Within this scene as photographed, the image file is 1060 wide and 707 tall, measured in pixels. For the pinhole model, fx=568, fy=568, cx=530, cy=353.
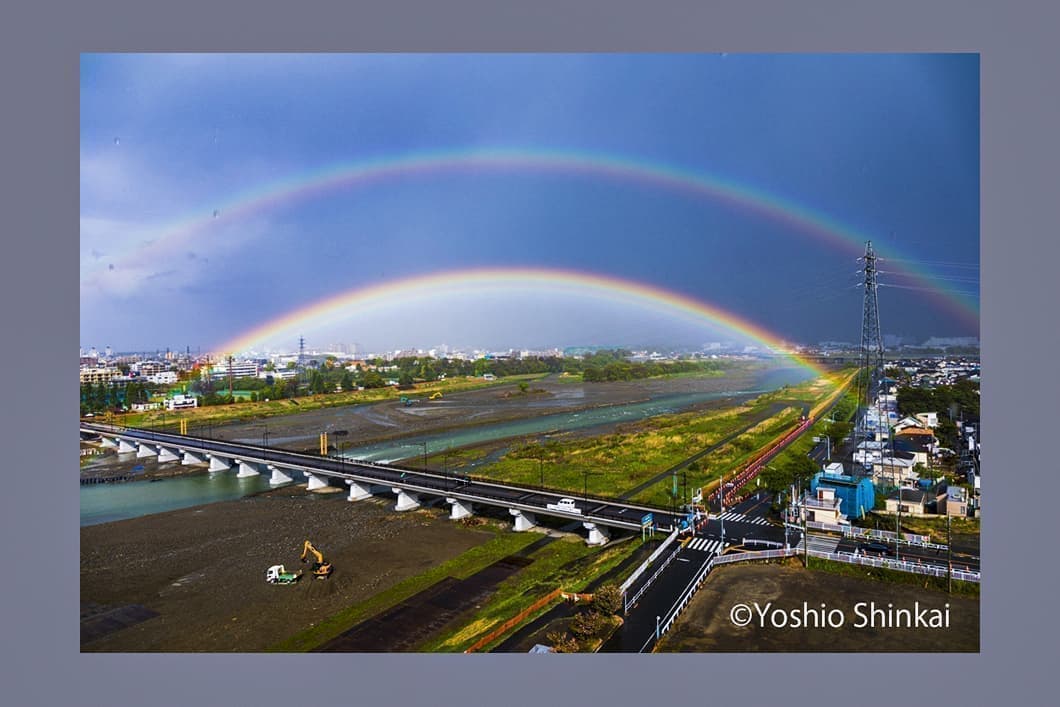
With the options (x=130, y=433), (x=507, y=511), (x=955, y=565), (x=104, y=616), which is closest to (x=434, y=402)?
(x=130, y=433)

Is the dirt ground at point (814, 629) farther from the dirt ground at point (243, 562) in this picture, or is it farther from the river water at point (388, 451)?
the river water at point (388, 451)

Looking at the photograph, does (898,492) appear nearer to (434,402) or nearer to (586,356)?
(434,402)

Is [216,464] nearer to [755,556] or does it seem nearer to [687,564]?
[687,564]

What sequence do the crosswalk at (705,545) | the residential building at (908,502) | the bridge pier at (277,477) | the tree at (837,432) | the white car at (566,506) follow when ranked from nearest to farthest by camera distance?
the crosswalk at (705,545) < the residential building at (908,502) < the white car at (566,506) < the tree at (837,432) < the bridge pier at (277,477)

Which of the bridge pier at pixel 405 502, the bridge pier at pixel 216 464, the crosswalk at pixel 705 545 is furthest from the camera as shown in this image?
the bridge pier at pixel 216 464

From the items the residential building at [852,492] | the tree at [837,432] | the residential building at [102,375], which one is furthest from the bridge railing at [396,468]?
the tree at [837,432]

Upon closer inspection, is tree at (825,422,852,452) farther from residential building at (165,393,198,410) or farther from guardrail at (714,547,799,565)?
residential building at (165,393,198,410)

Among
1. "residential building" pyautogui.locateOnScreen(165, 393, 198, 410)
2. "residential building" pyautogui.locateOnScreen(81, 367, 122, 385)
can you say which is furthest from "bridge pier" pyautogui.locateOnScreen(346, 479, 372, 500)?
"residential building" pyautogui.locateOnScreen(165, 393, 198, 410)
